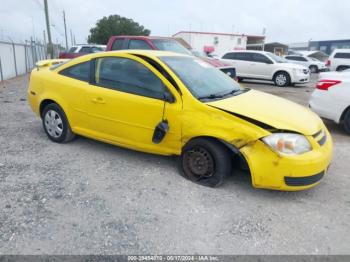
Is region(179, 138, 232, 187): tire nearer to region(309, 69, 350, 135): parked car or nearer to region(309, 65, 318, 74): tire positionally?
region(309, 69, 350, 135): parked car

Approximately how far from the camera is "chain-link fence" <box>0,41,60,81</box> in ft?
46.5

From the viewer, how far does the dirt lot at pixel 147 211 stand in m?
2.70

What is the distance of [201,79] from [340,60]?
750 inches

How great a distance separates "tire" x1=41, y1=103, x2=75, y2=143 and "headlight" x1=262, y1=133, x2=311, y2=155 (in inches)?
119

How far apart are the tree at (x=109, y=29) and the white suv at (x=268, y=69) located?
41817mm

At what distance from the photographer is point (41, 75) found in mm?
5051

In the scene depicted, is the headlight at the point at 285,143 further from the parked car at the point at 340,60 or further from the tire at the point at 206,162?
the parked car at the point at 340,60

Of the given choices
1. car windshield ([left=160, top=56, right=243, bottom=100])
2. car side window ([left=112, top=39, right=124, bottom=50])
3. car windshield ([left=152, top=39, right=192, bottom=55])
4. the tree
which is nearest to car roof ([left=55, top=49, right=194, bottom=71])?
car windshield ([left=160, top=56, right=243, bottom=100])

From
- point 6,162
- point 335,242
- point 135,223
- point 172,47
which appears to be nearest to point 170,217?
point 135,223

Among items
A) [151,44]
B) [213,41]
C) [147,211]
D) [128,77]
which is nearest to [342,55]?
[151,44]

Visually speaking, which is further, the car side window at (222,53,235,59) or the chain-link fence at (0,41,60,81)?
the car side window at (222,53,235,59)

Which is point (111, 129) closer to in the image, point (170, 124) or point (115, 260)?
point (170, 124)

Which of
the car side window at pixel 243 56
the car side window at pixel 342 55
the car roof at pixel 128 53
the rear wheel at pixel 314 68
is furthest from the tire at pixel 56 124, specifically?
the rear wheel at pixel 314 68

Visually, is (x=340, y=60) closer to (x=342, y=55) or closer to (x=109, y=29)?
(x=342, y=55)
